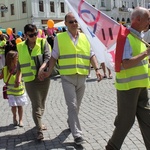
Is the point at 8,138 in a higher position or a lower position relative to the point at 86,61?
lower

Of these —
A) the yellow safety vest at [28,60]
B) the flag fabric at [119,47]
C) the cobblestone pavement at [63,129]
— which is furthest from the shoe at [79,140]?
the flag fabric at [119,47]

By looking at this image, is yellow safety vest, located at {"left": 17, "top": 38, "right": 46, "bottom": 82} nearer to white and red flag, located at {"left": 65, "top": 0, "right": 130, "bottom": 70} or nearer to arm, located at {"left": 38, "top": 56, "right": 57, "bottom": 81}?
arm, located at {"left": 38, "top": 56, "right": 57, "bottom": 81}

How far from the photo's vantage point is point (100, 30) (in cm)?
413

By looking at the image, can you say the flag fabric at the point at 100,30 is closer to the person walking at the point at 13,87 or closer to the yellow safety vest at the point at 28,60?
the yellow safety vest at the point at 28,60

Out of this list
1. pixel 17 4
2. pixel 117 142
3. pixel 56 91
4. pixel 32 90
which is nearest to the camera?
pixel 117 142

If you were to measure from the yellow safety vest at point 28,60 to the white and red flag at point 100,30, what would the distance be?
3.54 feet

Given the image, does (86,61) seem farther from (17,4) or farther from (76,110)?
(17,4)

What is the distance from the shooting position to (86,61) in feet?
16.5

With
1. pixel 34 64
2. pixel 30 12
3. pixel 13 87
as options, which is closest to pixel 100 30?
pixel 34 64

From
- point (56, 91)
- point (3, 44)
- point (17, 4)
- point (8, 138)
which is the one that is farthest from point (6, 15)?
point (8, 138)

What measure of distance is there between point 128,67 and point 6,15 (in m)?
53.1

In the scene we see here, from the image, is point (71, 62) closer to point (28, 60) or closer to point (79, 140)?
point (28, 60)

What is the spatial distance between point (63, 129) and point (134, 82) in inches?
88.3

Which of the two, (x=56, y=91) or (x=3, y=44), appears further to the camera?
(x=3, y=44)
